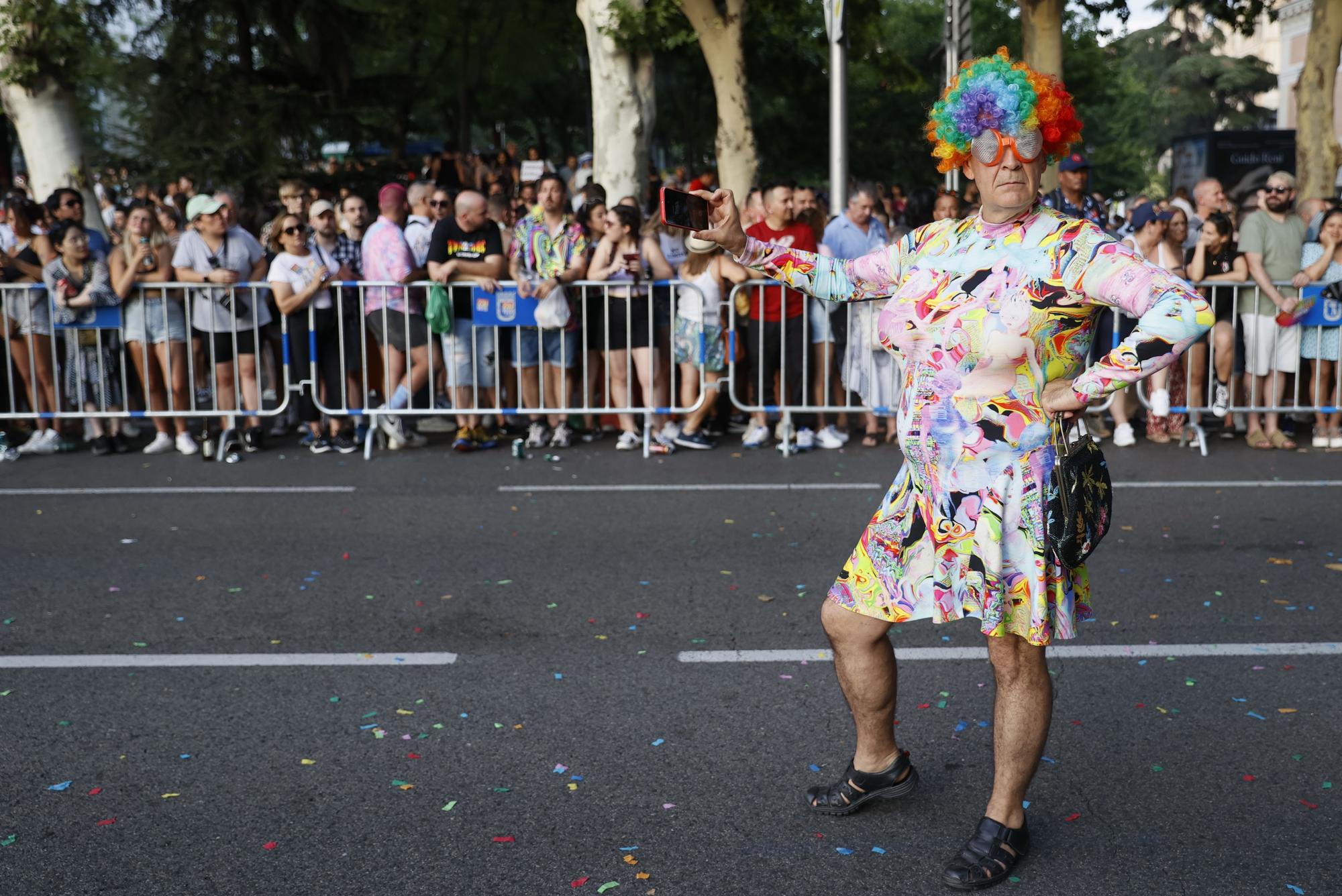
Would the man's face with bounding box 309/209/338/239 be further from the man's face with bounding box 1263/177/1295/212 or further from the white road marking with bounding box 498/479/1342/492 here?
the man's face with bounding box 1263/177/1295/212

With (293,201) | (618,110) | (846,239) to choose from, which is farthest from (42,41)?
(846,239)

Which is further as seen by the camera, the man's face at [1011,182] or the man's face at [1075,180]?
the man's face at [1075,180]

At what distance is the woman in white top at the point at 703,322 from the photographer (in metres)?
10.7

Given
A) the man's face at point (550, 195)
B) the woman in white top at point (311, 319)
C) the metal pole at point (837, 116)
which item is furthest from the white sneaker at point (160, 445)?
the metal pole at point (837, 116)

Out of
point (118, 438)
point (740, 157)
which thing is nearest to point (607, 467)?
point (118, 438)

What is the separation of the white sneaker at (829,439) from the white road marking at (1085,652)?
5.19 meters

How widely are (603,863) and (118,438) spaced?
8.33 m

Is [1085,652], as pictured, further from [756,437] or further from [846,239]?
[846,239]

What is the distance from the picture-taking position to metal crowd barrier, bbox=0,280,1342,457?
35.3 ft

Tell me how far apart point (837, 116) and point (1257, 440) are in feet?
15.1

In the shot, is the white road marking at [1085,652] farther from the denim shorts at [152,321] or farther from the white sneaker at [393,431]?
the denim shorts at [152,321]

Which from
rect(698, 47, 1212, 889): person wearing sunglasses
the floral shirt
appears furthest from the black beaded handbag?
the floral shirt

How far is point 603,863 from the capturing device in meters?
3.79

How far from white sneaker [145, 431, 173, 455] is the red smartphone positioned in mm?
7885
